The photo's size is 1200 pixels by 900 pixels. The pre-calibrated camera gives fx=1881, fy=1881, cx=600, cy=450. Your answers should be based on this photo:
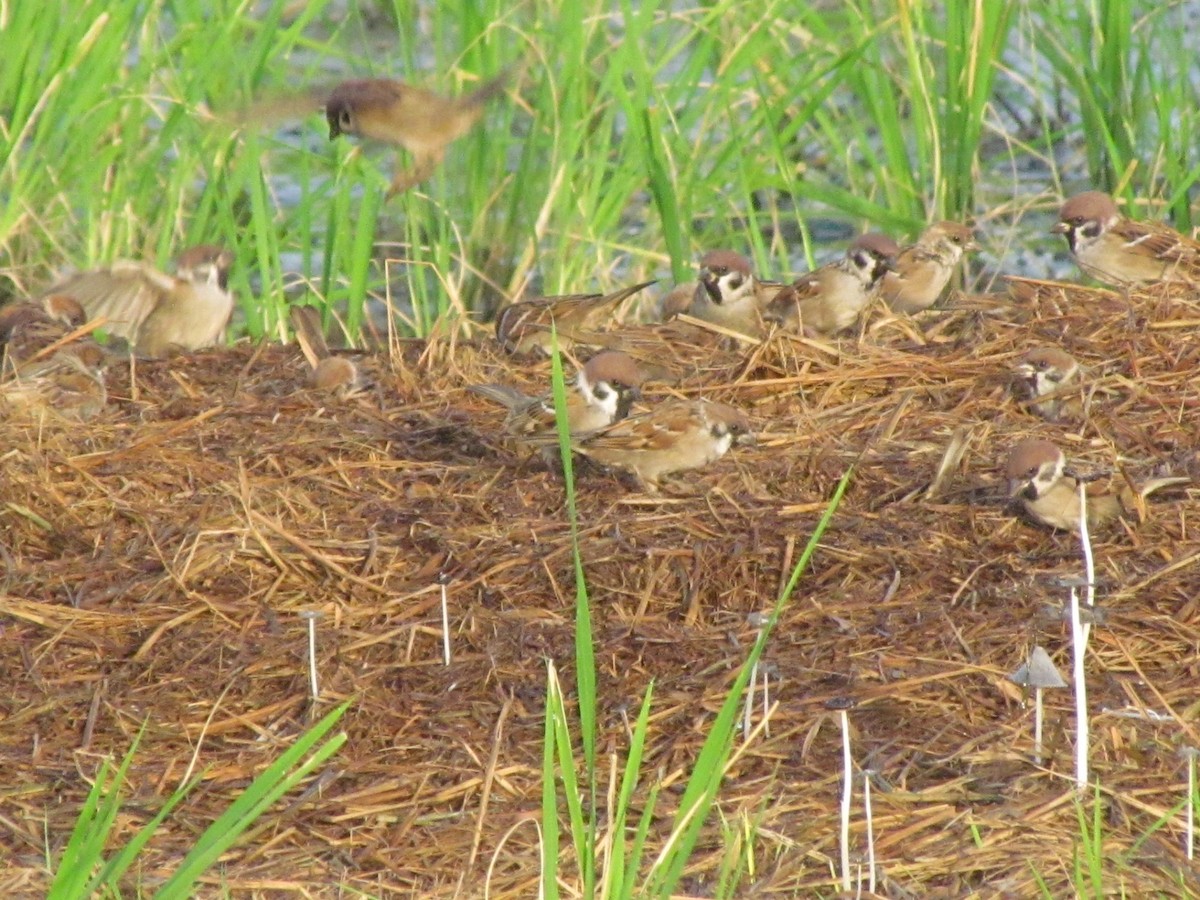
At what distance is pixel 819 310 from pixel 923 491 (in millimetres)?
A: 1634

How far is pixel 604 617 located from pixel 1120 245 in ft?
9.95

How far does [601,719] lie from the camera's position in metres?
3.57

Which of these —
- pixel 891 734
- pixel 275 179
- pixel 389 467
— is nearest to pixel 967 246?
pixel 389 467

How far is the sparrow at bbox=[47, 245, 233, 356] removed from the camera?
6.22m

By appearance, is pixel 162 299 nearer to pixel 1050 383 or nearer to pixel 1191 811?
pixel 1050 383

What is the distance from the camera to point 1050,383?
4.74 m

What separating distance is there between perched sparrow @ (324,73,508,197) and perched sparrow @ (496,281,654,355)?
0.51 m

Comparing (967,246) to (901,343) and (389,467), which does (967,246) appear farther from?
(389,467)

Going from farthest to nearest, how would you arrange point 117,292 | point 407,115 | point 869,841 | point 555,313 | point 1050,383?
point 117,292 < point 555,313 < point 407,115 < point 1050,383 < point 869,841

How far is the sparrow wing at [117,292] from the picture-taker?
21.1ft

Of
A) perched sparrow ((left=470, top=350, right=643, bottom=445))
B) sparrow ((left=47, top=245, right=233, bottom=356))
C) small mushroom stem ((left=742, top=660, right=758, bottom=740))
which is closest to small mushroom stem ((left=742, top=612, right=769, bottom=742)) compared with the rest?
small mushroom stem ((left=742, top=660, right=758, bottom=740))

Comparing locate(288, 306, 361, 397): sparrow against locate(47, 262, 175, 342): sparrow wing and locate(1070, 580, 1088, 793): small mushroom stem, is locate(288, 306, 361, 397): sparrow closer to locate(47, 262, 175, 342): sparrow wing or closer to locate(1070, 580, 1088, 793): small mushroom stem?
locate(47, 262, 175, 342): sparrow wing

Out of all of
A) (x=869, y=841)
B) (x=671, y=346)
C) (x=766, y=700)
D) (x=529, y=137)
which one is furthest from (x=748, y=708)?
(x=529, y=137)

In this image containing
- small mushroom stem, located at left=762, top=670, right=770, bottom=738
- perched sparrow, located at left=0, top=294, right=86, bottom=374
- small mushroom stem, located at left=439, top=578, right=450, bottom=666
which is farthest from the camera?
perched sparrow, located at left=0, top=294, right=86, bottom=374
